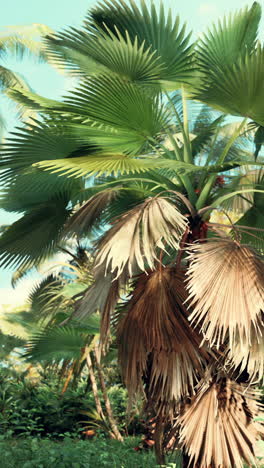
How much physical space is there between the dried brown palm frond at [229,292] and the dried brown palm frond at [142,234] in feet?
1.03

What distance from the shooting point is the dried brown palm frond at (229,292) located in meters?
4.01

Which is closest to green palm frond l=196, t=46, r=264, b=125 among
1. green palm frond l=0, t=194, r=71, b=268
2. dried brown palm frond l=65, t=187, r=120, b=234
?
dried brown palm frond l=65, t=187, r=120, b=234

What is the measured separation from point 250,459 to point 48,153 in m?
3.12

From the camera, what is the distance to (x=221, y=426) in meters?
4.57

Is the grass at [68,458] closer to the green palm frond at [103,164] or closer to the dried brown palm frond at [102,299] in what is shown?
the dried brown palm frond at [102,299]

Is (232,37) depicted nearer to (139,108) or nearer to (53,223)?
(139,108)

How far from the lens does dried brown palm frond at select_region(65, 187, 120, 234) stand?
5316 mm

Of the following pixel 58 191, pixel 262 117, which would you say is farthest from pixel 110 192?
pixel 262 117

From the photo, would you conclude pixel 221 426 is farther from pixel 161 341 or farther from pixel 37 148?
pixel 37 148

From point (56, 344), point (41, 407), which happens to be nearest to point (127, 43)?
point (56, 344)

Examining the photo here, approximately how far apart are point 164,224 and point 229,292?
2.29 ft

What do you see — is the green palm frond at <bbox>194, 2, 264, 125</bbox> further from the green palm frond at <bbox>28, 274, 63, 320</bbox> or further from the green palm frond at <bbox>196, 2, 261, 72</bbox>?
the green palm frond at <bbox>28, 274, 63, 320</bbox>

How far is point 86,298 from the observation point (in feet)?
16.4

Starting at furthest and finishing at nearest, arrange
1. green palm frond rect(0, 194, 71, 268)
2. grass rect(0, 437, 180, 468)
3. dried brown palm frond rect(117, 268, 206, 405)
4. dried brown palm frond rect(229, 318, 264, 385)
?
grass rect(0, 437, 180, 468), green palm frond rect(0, 194, 71, 268), dried brown palm frond rect(117, 268, 206, 405), dried brown palm frond rect(229, 318, 264, 385)
